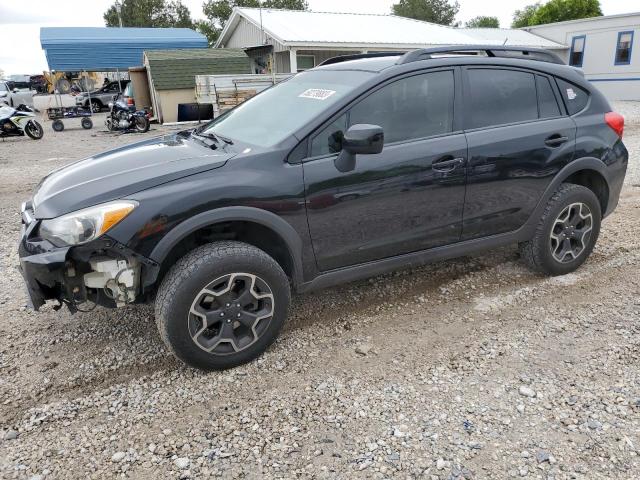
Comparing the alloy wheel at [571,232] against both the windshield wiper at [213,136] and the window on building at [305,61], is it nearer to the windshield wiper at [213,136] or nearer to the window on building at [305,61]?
the windshield wiper at [213,136]

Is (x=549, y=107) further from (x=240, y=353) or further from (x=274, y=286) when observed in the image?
(x=240, y=353)

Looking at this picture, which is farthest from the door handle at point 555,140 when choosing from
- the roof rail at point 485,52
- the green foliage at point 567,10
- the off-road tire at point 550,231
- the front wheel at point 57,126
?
the green foliage at point 567,10

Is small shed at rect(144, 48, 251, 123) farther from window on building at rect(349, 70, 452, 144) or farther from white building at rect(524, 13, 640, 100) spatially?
white building at rect(524, 13, 640, 100)

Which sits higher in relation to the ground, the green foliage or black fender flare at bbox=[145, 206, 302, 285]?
the green foliage

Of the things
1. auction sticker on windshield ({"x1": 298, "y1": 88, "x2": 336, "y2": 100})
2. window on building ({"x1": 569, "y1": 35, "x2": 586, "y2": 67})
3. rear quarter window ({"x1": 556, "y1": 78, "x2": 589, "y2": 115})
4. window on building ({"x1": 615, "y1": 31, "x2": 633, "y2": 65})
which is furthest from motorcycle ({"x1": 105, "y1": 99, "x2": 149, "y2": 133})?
window on building ({"x1": 569, "y1": 35, "x2": 586, "y2": 67})

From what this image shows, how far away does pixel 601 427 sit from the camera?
8.22ft

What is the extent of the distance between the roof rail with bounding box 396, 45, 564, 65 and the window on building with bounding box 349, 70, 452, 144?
0.52 feet

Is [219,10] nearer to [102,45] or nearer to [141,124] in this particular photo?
[102,45]

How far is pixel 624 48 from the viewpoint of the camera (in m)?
23.2

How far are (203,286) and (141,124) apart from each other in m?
14.5

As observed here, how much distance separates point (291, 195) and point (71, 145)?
42.6 ft

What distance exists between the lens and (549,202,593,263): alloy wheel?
159 inches

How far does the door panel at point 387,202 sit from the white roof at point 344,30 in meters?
16.1

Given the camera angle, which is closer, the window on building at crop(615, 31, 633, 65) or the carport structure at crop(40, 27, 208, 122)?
the window on building at crop(615, 31, 633, 65)
